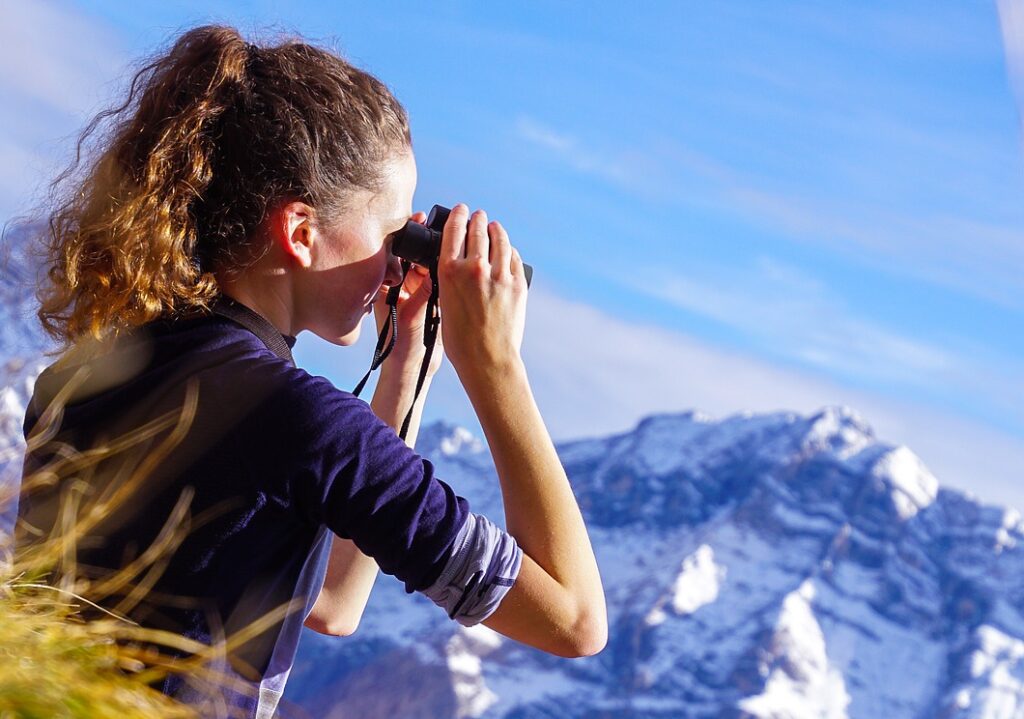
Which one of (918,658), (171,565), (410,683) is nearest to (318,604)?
(171,565)

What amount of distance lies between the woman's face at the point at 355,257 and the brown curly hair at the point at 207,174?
31 millimetres

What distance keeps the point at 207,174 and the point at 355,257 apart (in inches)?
10.8

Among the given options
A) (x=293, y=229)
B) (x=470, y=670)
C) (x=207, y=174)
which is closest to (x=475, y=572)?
(x=293, y=229)

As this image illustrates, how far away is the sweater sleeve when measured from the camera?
5.15 ft

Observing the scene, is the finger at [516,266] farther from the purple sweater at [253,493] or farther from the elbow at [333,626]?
the elbow at [333,626]

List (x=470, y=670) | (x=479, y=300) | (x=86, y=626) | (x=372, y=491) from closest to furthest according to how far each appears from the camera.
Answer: (x=86, y=626), (x=372, y=491), (x=479, y=300), (x=470, y=670)

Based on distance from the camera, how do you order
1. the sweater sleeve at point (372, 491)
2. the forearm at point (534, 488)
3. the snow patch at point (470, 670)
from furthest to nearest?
the snow patch at point (470, 670), the forearm at point (534, 488), the sweater sleeve at point (372, 491)

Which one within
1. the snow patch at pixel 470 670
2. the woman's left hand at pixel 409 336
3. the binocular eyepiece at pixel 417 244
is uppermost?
the binocular eyepiece at pixel 417 244

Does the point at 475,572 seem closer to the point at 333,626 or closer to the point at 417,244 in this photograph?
the point at 417,244

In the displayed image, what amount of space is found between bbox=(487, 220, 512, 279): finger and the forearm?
0.16 metres

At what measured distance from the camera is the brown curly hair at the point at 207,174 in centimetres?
186

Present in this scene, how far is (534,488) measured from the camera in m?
1.74

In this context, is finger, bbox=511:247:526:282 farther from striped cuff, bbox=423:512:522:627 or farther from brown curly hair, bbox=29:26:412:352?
striped cuff, bbox=423:512:522:627

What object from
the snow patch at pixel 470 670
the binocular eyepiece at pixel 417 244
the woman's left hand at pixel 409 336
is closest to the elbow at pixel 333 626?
the woman's left hand at pixel 409 336
